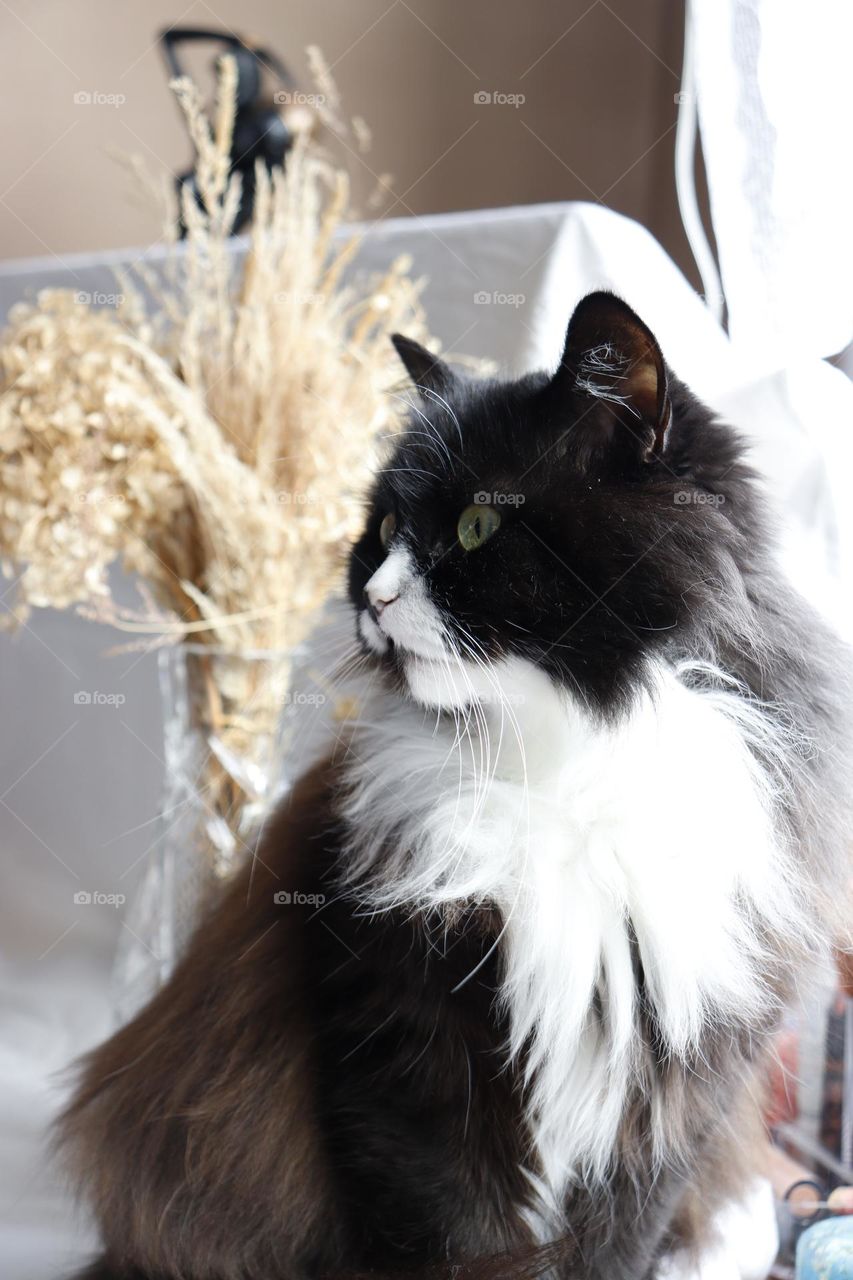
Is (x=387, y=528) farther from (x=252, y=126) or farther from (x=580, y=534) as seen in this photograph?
(x=252, y=126)

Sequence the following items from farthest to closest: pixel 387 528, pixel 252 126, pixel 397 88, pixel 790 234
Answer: pixel 397 88, pixel 252 126, pixel 790 234, pixel 387 528

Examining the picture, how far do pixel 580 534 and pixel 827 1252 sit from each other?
71 cm

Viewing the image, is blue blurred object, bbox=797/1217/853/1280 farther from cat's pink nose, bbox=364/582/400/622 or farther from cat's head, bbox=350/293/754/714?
cat's pink nose, bbox=364/582/400/622

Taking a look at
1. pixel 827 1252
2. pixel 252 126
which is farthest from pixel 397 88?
pixel 827 1252

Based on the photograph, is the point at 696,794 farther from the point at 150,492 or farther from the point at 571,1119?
the point at 150,492

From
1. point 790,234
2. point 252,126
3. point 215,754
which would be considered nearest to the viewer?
point 790,234

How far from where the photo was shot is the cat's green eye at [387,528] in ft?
2.89

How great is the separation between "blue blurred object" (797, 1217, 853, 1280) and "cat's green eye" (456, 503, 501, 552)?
73 centimetres

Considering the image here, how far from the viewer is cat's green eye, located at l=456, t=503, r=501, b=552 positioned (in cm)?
79

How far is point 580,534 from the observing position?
0.77 metres

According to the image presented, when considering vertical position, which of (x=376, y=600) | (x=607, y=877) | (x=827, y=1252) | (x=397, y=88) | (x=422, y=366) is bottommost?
(x=827, y=1252)

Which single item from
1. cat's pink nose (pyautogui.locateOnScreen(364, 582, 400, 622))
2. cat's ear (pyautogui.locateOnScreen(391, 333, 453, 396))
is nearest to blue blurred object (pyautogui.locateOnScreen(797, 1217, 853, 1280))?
cat's pink nose (pyautogui.locateOnScreen(364, 582, 400, 622))

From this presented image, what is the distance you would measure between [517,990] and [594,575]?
1.03 feet

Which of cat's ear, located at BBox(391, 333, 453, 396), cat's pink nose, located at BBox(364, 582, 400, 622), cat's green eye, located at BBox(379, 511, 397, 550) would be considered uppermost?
cat's ear, located at BBox(391, 333, 453, 396)
